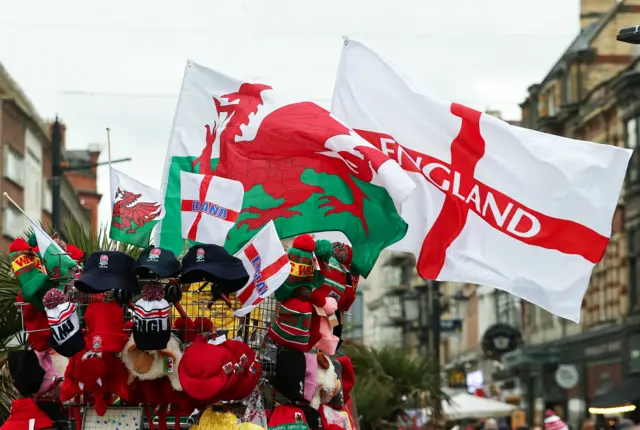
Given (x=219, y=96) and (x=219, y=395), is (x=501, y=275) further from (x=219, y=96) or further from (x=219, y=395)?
(x=219, y=395)

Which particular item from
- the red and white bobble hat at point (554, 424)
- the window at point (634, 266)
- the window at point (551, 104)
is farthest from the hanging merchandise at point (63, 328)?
the window at point (551, 104)

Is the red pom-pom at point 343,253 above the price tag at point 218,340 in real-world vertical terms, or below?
above

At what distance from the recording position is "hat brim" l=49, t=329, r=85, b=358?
7254mm

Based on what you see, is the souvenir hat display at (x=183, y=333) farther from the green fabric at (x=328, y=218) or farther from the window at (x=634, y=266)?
the window at (x=634, y=266)

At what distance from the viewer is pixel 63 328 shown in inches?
285

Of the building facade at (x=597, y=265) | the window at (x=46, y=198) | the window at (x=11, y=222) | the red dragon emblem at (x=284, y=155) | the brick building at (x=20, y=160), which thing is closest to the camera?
the red dragon emblem at (x=284, y=155)

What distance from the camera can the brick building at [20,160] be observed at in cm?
4559

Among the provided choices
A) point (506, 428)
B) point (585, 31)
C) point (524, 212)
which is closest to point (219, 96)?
point (524, 212)

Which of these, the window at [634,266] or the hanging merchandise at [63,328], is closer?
the hanging merchandise at [63,328]

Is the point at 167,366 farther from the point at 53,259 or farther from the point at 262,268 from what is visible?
the point at 53,259

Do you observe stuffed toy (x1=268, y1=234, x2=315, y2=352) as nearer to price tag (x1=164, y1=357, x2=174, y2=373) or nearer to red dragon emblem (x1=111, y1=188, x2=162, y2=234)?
price tag (x1=164, y1=357, x2=174, y2=373)

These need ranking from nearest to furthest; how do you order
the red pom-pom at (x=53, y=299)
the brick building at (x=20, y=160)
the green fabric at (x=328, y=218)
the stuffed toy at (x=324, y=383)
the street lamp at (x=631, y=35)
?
the red pom-pom at (x=53, y=299) < the stuffed toy at (x=324, y=383) < the green fabric at (x=328, y=218) < the street lamp at (x=631, y=35) < the brick building at (x=20, y=160)

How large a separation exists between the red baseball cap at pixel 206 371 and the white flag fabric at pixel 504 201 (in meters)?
2.61

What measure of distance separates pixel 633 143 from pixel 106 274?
39937 mm
